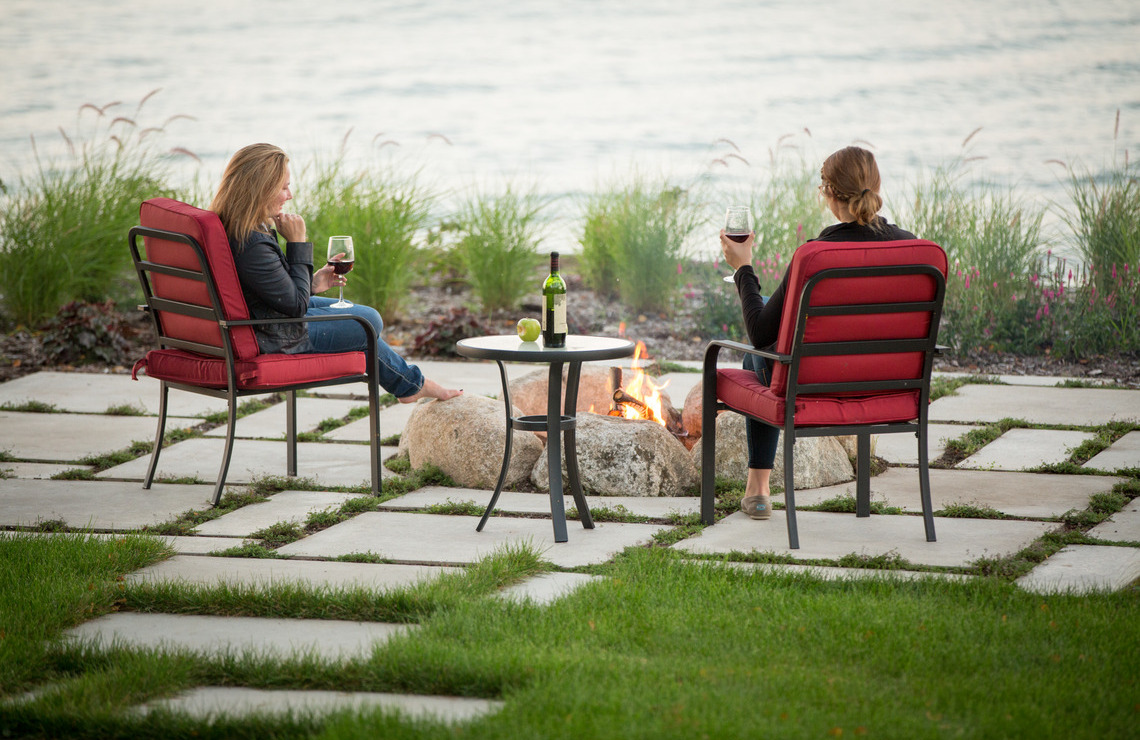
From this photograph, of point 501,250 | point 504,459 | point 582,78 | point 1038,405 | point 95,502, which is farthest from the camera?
point 582,78

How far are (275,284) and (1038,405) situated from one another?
3.75 meters

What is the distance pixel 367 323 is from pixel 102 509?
1.20m

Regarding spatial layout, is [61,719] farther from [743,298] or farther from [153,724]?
[743,298]

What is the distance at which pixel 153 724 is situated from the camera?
2529 mm

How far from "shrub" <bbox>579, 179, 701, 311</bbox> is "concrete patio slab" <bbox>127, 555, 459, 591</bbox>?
520 centimetres

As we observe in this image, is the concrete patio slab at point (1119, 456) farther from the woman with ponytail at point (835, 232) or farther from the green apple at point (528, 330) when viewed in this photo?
the green apple at point (528, 330)

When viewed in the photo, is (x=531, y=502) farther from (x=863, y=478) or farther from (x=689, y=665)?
(x=689, y=665)

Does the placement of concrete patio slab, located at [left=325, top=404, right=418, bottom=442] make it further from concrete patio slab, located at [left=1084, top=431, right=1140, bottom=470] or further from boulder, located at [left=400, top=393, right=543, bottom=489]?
concrete patio slab, located at [left=1084, top=431, right=1140, bottom=470]

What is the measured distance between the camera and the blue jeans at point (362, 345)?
16.0 feet

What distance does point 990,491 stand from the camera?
4.50m

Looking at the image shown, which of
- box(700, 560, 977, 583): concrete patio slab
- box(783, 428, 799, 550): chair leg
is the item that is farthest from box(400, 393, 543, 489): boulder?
box(700, 560, 977, 583): concrete patio slab

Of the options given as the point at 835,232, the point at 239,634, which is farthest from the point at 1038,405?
the point at 239,634

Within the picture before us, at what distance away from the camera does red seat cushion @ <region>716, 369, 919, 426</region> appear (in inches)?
155

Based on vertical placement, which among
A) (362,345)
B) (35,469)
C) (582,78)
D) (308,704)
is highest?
(582,78)
